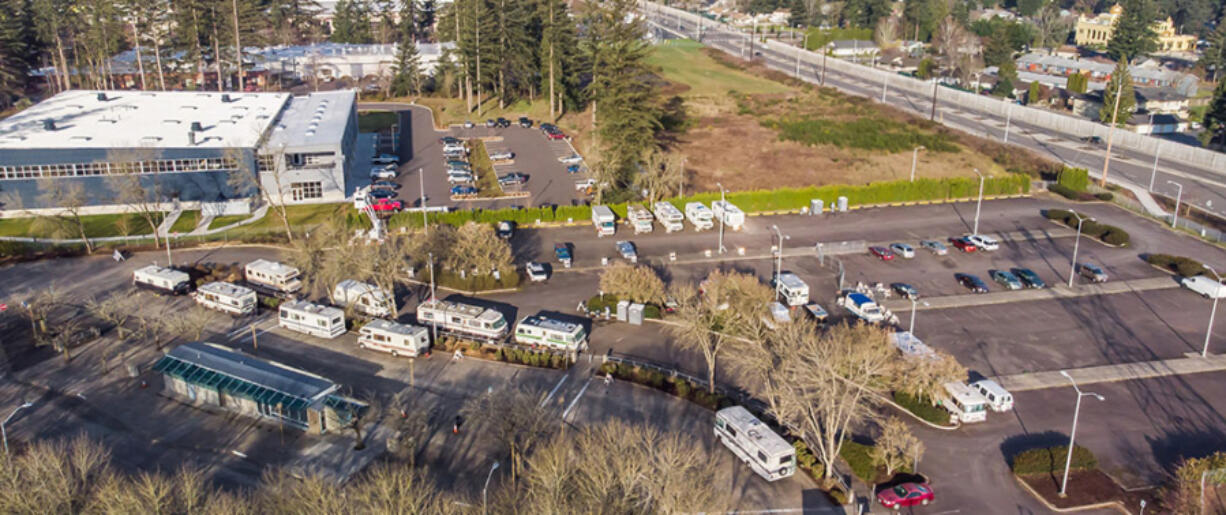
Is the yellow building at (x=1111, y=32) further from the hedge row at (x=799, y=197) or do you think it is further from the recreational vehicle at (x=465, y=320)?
the recreational vehicle at (x=465, y=320)

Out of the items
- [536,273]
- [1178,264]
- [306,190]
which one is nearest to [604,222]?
[536,273]

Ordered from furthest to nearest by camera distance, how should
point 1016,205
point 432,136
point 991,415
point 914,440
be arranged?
point 432,136 < point 1016,205 < point 991,415 < point 914,440

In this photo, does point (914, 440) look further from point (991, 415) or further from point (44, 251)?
point (44, 251)

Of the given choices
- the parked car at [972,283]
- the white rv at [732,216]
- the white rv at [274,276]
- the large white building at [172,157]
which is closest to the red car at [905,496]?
the parked car at [972,283]

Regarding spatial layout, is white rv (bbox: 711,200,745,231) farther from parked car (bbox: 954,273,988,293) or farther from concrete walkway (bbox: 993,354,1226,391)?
concrete walkway (bbox: 993,354,1226,391)

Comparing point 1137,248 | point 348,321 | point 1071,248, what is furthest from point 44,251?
point 1137,248

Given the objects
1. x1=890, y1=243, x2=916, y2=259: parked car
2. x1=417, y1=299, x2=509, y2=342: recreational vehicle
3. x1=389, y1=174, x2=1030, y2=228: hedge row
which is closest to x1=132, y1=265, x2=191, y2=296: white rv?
x1=389, y1=174, x2=1030, y2=228: hedge row
